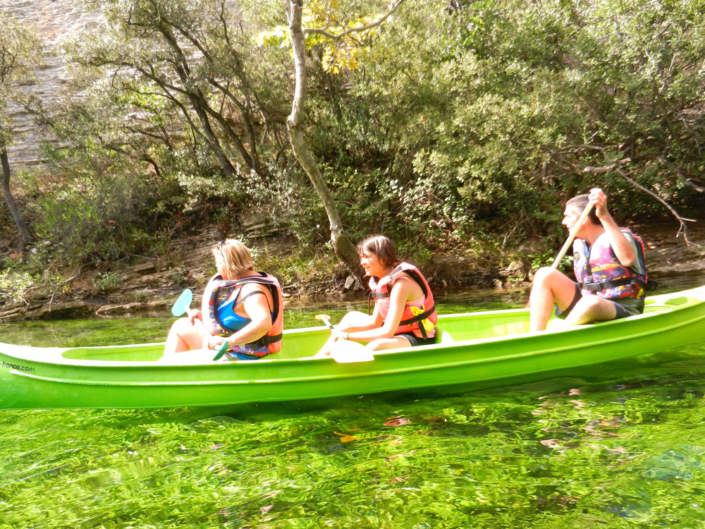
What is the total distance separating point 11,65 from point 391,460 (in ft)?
47.9

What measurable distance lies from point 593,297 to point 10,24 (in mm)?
15228

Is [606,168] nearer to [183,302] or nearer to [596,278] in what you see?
[596,278]

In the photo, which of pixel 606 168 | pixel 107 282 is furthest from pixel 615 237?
pixel 107 282

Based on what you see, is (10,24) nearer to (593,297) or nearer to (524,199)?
(524,199)

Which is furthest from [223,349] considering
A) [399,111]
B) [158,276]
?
[158,276]

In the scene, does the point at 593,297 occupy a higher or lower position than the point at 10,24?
lower

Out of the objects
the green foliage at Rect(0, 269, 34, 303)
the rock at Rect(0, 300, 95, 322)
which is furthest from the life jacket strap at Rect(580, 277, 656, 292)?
the green foliage at Rect(0, 269, 34, 303)

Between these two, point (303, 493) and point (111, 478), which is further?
point (111, 478)

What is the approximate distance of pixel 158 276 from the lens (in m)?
11.0

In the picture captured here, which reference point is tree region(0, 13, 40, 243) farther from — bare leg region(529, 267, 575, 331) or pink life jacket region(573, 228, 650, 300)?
pink life jacket region(573, 228, 650, 300)

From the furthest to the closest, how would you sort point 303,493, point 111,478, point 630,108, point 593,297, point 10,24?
point 10,24
point 630,108
point 593,297
point 111,478
point 303,493

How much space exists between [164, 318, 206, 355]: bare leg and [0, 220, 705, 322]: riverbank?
527 centimetres

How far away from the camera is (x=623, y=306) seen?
10.8ft

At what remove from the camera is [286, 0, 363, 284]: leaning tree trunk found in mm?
6637
